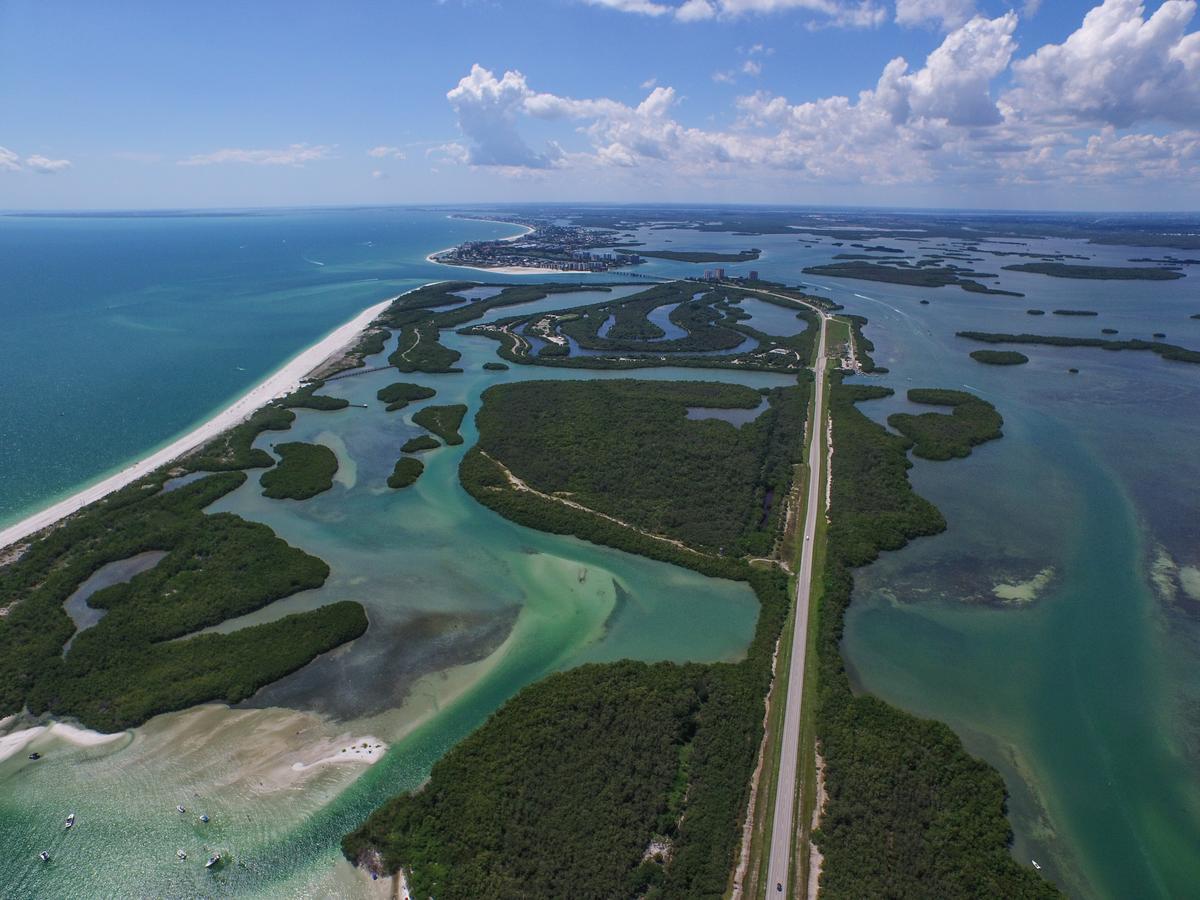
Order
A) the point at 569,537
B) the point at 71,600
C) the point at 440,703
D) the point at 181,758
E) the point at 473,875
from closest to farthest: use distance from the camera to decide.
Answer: the point at 473,875 → the point at 181,758 → the point at 440,703 → the point at 71,600 → the point at 569,537

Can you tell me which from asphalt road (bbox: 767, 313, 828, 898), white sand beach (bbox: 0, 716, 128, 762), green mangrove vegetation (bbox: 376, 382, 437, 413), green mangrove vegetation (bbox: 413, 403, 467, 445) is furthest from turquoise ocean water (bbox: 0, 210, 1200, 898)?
asphalt road (bbox: 767, 313, 828, 898)

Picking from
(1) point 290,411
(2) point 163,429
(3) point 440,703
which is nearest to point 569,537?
(3) point 440,703

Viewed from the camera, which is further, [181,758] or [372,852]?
[181,758]

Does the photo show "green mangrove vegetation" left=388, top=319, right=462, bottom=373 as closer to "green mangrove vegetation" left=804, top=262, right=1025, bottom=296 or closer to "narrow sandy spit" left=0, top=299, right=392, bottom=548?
"narrow sandy spit" left=0, top=299, right=392, bottom=548

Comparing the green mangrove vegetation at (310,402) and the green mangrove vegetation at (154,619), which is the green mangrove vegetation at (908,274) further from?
the green mangrove vegetation at (154,619)

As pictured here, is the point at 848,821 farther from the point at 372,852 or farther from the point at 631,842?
the point at 372,852

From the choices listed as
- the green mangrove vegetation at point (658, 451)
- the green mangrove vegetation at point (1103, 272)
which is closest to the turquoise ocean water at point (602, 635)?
the green mangrove vegetation at point (658, 451)
